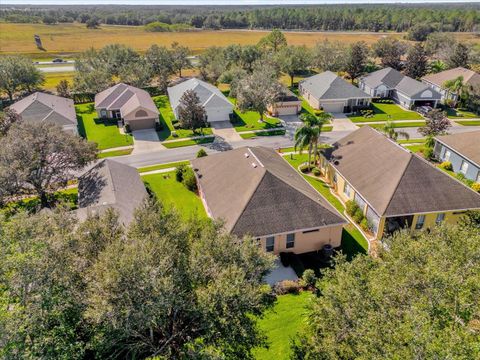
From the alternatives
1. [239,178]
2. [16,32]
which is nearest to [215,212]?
[239,178]

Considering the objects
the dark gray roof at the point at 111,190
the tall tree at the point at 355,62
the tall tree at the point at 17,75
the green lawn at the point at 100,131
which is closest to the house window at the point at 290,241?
the dark gray roof at the point at 111,190

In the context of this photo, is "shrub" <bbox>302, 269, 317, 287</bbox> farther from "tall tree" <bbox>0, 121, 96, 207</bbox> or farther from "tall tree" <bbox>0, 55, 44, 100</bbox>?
"tall tree" <bbox>0, 55, 44, 100</bbox>

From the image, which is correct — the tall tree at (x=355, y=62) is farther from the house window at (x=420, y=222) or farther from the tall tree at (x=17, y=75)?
the tall tree at (x=17, y=75)

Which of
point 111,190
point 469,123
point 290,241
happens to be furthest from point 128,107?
→ point 469,123

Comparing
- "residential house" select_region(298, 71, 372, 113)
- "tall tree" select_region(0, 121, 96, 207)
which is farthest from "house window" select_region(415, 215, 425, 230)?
"residential house" select_region(298, 71, 372, 113)

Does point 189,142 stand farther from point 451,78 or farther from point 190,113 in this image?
point 451,78

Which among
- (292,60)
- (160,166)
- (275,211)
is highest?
(292,60)
